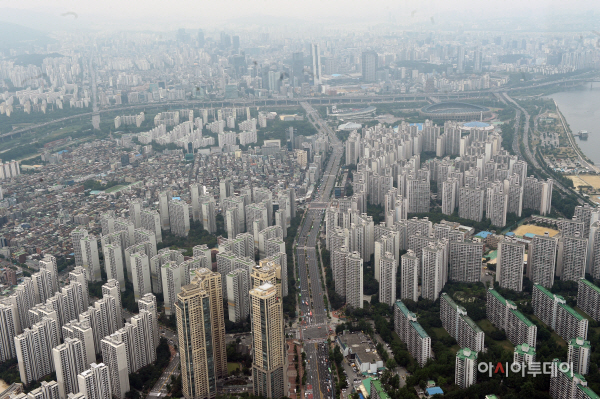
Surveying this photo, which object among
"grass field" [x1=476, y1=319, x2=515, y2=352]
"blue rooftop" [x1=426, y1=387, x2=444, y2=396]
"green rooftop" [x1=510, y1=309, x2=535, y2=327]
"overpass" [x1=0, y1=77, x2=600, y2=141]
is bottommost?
"blue rooftop" [x1=426, y1=387, x2=444, y2=396]

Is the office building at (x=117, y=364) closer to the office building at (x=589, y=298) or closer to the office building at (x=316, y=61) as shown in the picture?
the office building at (x=589, y=298)

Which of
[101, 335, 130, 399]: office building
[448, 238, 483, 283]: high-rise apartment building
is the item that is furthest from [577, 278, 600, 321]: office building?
[101, 335, 130, 399]: office building

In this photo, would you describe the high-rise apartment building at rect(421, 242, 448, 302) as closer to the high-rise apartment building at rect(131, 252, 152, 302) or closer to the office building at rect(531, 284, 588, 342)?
the office building at rect(531, 284, 588, 342)

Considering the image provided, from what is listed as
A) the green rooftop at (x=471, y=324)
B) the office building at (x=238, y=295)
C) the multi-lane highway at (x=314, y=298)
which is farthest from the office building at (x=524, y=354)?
the office building at (x=238, y=295)

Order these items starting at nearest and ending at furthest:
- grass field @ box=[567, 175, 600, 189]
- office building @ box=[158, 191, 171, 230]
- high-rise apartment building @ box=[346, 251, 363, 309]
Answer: high-rise apartment building @ box=[346, 251, 363, 309] < office building @ box=[158, 191, 171, 230] < grass field @ box=[567, 175, 600, 189]

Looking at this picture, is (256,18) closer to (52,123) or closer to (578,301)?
(52,123)

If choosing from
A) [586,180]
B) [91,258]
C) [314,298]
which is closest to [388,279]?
[314,298]
